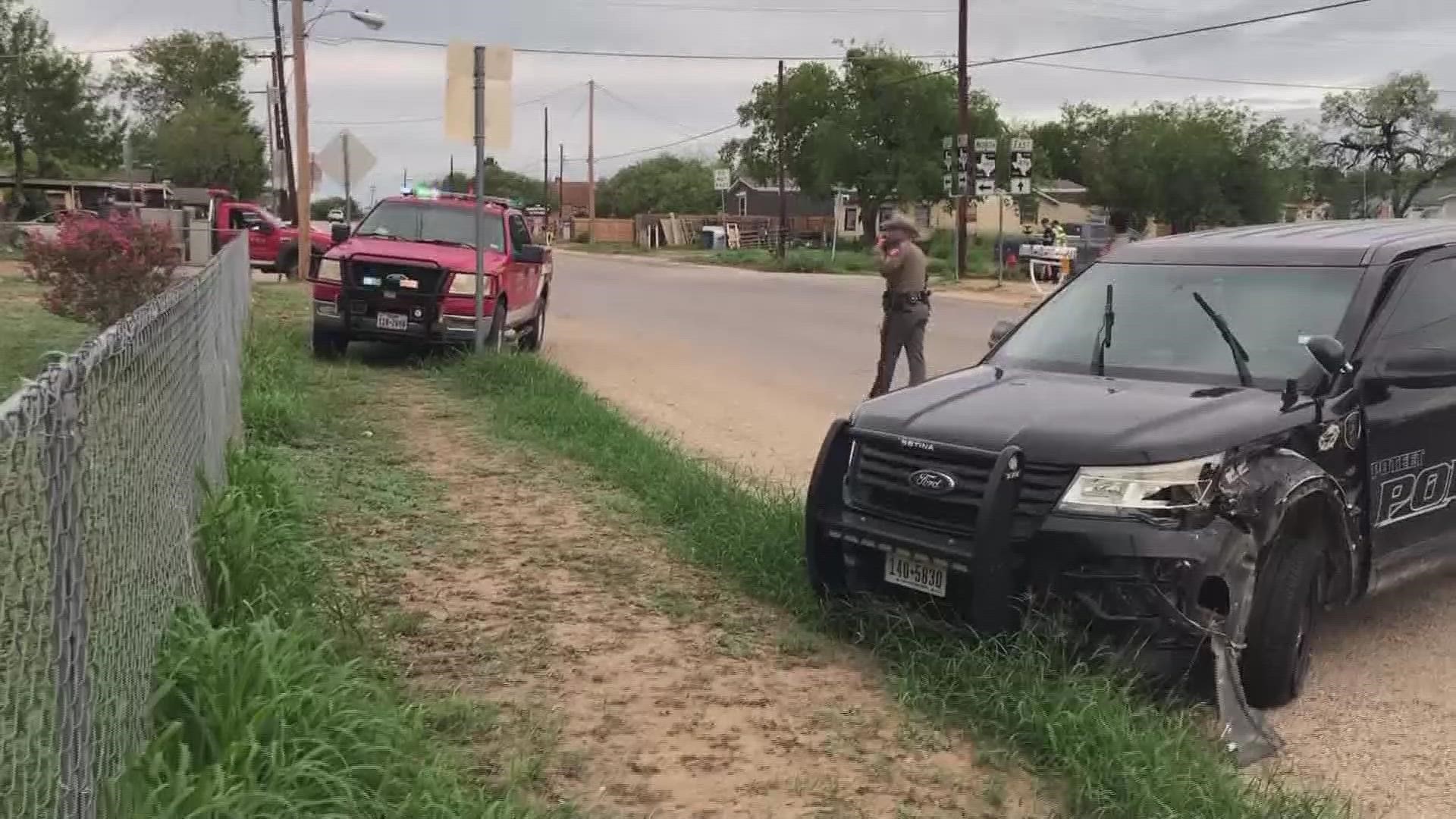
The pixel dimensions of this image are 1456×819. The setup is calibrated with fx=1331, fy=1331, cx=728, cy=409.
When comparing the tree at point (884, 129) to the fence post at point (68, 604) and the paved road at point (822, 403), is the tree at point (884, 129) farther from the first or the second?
the fence post at point (68, 604)

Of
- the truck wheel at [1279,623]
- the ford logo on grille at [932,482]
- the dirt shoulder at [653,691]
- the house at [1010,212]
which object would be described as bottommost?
the dirt shoulder at [653,691]

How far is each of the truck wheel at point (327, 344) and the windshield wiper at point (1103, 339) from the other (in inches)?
381

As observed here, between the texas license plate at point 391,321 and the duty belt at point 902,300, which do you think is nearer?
the duty belt at point 902,300

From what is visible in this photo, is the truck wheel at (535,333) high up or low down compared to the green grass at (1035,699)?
up

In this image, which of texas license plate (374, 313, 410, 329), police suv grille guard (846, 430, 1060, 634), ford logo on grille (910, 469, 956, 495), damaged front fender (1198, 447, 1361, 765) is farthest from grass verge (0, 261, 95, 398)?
damaged front fender (1198, 447, 1361, 765)

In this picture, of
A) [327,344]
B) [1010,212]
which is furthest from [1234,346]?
[1010,212]

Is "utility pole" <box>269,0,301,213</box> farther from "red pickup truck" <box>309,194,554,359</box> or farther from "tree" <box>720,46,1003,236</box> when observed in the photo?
"red pickup truck" <box>309,194,554,359</box>

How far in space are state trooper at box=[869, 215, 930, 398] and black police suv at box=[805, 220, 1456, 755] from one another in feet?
14.4

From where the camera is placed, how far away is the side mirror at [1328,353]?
491 cm

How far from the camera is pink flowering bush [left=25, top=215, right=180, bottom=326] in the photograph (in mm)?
15469

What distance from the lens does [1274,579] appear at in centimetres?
466

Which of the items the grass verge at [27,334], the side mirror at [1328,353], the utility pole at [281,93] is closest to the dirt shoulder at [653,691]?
the side mirror at [1328,353]

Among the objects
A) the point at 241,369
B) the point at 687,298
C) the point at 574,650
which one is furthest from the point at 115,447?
the point at 687,298

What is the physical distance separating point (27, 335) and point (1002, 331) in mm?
13117
